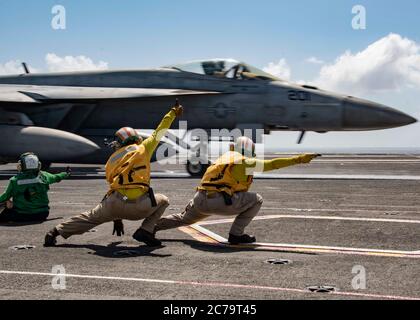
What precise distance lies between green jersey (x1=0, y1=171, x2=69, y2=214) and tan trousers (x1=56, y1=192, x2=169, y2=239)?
204cm

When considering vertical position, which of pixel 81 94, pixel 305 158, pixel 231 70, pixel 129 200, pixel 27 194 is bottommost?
pixel 27 194

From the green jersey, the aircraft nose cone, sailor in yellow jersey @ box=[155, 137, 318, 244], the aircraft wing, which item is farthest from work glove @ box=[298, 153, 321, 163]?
the aircraft wing

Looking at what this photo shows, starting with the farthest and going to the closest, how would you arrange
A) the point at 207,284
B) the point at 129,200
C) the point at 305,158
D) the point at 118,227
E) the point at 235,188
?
the point at 118,227 < the point at 235,188 < the point at 305,158 < the point at 129,200 < the point at 207,284

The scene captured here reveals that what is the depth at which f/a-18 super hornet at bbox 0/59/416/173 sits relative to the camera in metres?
18.9

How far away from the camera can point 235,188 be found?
307 inches

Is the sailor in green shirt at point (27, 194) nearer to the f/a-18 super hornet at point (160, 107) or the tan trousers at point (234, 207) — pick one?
the tan trousers at point (234, 207)

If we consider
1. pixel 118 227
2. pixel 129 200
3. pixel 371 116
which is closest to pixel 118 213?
pixel 129 200

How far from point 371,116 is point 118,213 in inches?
521

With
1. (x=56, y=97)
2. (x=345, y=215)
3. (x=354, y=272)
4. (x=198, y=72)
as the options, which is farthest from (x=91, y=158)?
(x=354, y=272)

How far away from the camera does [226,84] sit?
65.8 ft

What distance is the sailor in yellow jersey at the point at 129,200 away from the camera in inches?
295

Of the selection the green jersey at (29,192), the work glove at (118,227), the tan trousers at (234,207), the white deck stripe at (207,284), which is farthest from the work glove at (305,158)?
the green jersey at (29,192)

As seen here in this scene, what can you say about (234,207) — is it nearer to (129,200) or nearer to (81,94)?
(129,200)
